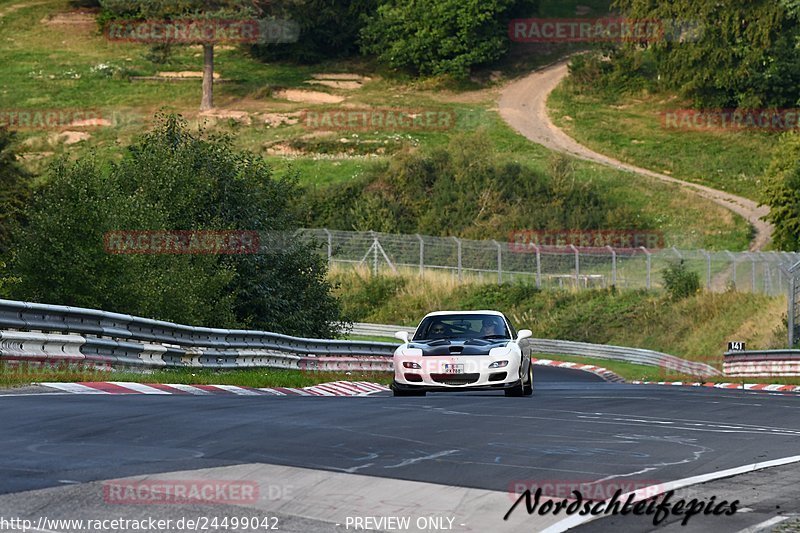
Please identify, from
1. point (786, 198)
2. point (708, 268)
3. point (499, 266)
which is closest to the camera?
point (708, 268)

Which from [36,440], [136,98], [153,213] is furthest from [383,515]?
[136,98]

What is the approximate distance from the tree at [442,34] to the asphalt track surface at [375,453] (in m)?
83.8

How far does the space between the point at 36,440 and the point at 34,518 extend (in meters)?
3.08

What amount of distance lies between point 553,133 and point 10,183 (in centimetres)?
5311

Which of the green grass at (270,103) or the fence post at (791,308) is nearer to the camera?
the fence post at (791,308)

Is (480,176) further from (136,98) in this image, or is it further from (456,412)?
(456,412)

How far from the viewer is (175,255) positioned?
94.6 feet

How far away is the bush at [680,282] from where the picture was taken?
164ft

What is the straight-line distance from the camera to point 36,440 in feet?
35.1

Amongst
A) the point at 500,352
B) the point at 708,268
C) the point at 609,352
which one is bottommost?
the point at 609,352

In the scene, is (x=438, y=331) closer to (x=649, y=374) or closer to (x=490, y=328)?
(x=490, y=328)

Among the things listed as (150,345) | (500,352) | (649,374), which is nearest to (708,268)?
(649,374)

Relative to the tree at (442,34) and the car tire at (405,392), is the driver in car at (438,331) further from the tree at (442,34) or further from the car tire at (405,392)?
the tree at (442,34)

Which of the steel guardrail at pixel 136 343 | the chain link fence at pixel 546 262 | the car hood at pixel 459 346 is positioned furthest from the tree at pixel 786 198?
the car hood at pixel 459 346
